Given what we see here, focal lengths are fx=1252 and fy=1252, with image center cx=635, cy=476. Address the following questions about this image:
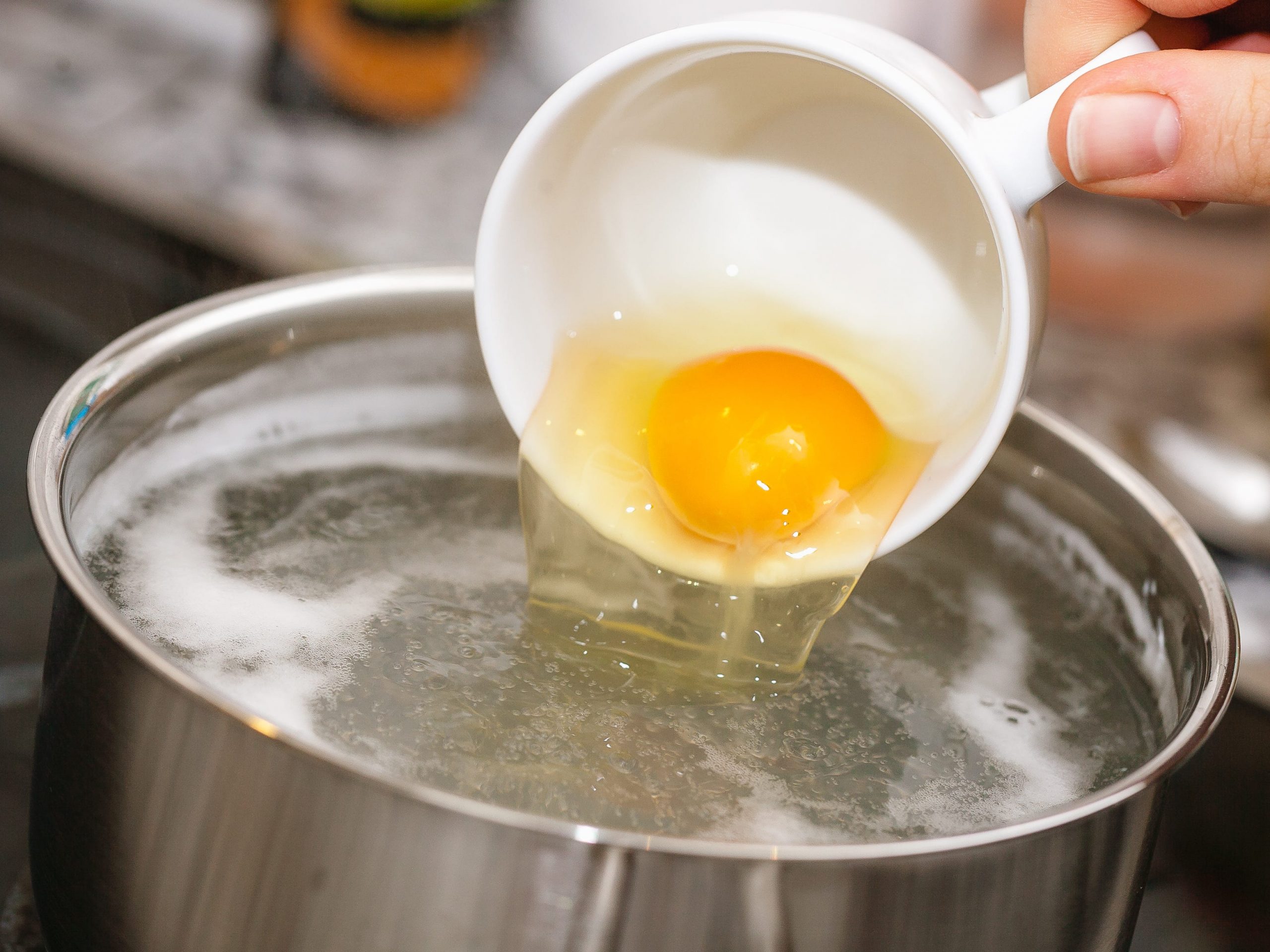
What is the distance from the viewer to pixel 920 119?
0.57 m

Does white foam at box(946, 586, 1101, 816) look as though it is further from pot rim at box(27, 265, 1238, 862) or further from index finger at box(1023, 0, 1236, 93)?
index finger at box(1023, 0, 1236, 93)

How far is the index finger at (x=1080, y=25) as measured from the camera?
0.57 meters

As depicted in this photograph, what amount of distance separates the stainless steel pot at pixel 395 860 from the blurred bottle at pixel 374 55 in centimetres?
92

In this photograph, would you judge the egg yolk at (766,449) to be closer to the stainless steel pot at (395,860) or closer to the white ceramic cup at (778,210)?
the white ceramic cup at (778,210)

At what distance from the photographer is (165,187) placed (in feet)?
3.75

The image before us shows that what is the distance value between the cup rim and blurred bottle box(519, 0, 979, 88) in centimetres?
60

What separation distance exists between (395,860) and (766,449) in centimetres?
34

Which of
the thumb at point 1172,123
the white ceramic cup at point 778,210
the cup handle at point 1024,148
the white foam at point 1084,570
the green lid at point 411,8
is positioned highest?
the thumb at point 1172,123

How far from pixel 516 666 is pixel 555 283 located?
205mm

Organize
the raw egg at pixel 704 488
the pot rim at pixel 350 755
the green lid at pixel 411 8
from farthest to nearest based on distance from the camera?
1. the green lid at pixel 411 8
2. the raw egg at pixel 704 488
3. the pot rim at pixel 350 755

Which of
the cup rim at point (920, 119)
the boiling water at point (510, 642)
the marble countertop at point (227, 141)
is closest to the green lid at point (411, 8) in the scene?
the marble countertop at point (227, 141)

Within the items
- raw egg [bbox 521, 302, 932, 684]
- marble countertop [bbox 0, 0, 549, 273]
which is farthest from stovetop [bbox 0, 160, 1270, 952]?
raw egg [bbox 521, 302, 932, 684]

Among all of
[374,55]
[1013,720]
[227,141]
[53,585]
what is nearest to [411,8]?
[374,55]

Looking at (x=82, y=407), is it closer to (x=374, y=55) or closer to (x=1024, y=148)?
(x=1024, y=148)
